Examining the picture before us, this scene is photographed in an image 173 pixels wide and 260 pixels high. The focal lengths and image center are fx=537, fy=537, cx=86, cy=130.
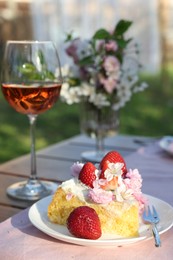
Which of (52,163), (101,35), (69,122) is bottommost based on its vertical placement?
(69,122)

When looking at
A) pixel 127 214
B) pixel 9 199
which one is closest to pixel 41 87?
pixel 9 199

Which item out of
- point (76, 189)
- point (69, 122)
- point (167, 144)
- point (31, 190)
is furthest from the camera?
point (69, 122)

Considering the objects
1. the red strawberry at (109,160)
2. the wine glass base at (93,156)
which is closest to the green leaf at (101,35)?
the wine glass base at (93,156)

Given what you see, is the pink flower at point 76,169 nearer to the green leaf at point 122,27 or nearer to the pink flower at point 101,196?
the pink flower at point 101,196

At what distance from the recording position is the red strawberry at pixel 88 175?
86 cm

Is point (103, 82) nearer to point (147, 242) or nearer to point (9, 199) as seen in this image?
point (9, 199)

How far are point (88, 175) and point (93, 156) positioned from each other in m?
0.64

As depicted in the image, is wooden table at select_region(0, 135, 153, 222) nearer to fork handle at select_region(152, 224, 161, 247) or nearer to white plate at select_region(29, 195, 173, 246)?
white plate at select_region(29, 195, 173, 246)

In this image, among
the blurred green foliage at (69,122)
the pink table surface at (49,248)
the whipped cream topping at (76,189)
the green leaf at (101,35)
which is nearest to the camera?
the pink table surface at (49,248)

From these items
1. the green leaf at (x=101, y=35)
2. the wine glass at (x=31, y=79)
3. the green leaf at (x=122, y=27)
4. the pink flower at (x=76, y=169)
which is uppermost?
the green leaf at (x=122, y=27)

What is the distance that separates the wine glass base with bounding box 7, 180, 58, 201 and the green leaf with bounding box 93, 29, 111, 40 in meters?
0.41

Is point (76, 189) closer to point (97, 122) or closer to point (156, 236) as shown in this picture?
point (156, 236)

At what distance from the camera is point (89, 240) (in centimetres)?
74

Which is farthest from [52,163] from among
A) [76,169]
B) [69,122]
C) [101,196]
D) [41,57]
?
[69,122]
